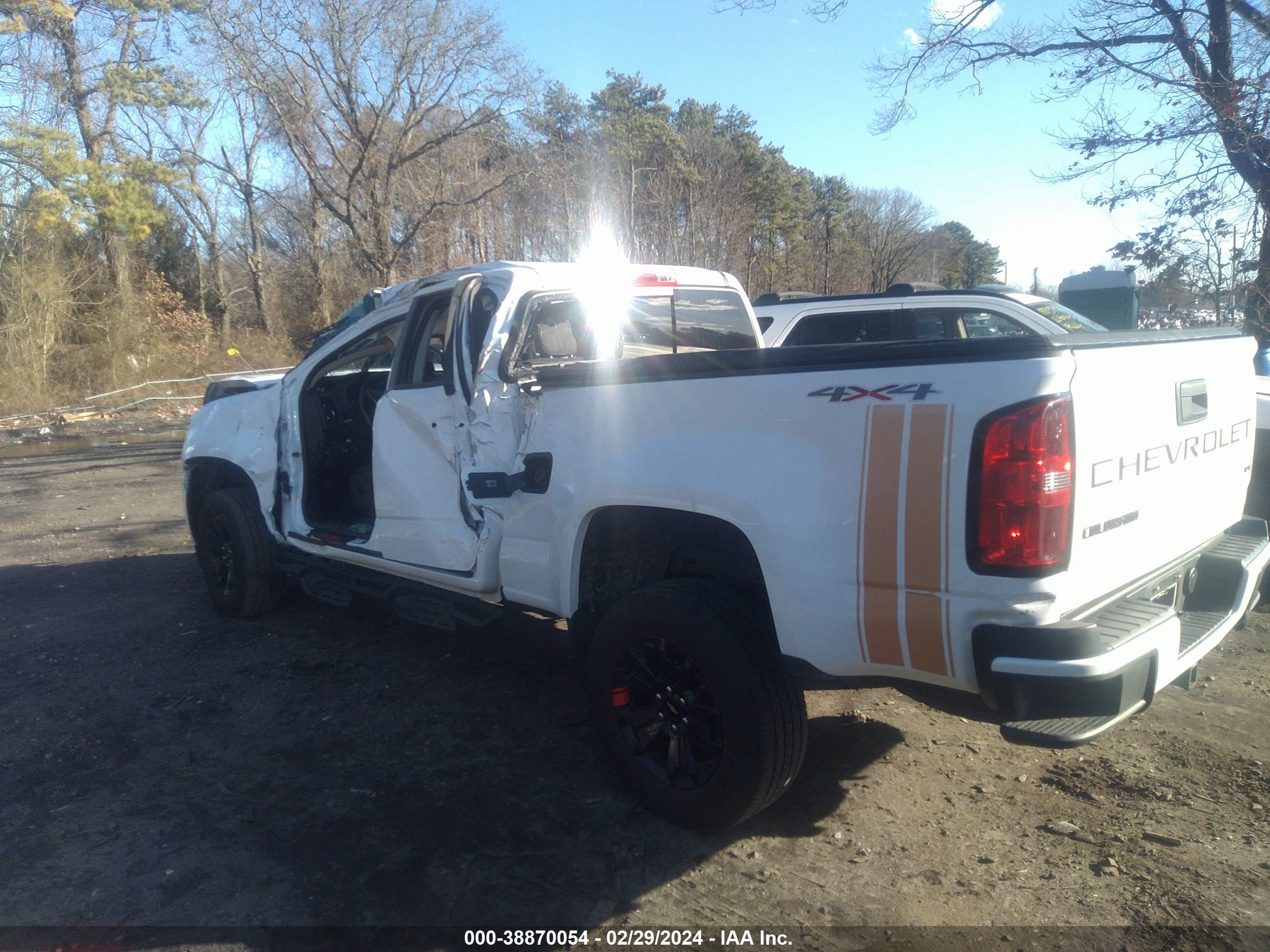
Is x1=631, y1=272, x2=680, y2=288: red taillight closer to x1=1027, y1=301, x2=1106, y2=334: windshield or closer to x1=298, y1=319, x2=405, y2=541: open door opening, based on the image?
x1=298, y1=319, x2=405, y2=541: open door opening

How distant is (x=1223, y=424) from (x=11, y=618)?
6882mm

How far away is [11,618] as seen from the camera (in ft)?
19.8

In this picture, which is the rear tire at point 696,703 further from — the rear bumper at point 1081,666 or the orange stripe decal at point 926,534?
the rear bumper at point 1081,666

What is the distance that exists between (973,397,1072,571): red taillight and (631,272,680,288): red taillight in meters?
2.48

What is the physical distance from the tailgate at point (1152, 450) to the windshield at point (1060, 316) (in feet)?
14.2

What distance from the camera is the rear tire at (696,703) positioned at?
2955mm

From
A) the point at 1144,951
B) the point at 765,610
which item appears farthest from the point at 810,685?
the point at 1144,951

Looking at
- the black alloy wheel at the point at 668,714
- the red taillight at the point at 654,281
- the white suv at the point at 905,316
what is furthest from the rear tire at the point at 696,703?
the white suv at the point at 905,316

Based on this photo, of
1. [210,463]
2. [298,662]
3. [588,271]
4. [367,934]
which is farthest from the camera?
[210,463]

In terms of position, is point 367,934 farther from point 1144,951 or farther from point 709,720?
point 1144,951

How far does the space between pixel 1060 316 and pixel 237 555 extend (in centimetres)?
668

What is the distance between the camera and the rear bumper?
2.38 m

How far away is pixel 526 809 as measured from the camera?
348 centimetres

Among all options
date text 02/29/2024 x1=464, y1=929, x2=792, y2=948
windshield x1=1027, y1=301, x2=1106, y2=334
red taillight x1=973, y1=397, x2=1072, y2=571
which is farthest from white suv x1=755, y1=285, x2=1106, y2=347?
date text 02/29/2024 x1=464, y1=929, x2=792, y2=948
